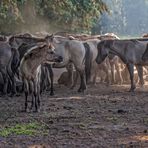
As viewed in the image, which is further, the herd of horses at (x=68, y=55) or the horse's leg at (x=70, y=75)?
the horse's leg at (x=70, y=75)

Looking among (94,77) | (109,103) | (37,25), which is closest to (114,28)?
(37,25)

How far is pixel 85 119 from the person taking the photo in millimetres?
11305

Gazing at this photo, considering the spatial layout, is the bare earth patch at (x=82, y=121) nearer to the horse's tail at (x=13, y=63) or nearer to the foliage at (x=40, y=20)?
the horse's tail at (x=13, y=63)

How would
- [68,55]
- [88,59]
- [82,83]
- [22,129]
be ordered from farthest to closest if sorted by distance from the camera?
[88,59], [82,83], [68,55], [22,129]

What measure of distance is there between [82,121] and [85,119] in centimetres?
25

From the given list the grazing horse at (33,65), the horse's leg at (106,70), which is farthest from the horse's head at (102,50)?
the grazing horse at (33,65)

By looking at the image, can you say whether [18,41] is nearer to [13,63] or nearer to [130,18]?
[13,63]

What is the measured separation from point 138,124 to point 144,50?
7.56 m

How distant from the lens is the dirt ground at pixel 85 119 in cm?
902

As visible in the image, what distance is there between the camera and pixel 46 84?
17.9 metres

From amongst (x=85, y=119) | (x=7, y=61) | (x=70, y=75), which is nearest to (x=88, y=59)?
(x=70, y=75)

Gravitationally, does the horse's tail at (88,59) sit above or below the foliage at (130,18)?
below

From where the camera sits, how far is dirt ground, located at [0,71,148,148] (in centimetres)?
902

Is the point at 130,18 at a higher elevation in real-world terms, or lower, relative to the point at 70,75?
higher
